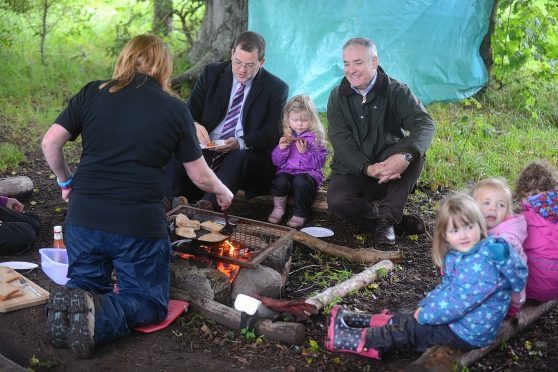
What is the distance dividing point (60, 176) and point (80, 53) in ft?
22.0

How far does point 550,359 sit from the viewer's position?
3.62 metres

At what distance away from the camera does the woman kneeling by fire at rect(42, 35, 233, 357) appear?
362cm

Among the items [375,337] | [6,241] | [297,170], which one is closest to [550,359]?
[375,337]

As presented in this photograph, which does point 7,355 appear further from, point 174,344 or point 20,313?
point 174,344

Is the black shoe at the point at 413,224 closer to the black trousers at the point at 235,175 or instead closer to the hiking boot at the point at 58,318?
the black trousers at the point at 235,175

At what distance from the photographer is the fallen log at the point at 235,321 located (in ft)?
12.3

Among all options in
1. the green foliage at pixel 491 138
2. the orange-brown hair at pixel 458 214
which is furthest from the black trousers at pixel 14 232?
the green foliage at pixel 491 138

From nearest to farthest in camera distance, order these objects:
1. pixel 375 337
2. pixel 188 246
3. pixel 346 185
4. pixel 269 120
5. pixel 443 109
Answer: pixel 375 337 < pixel 188 246 < pixel 346 185 < pixel 269 120 < pixel 443 109

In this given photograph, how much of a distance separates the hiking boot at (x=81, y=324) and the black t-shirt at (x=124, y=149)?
16.5 inches

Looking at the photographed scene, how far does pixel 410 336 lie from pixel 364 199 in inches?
75.9

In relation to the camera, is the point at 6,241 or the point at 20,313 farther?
the point at 6,241

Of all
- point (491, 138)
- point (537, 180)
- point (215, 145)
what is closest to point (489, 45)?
point (491, 138)

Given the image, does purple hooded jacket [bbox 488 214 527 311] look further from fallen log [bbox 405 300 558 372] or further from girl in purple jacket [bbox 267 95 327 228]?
girl in purple jacket [bbox 267 95 327 228]

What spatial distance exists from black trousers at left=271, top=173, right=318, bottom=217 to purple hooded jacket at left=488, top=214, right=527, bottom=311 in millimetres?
2052
